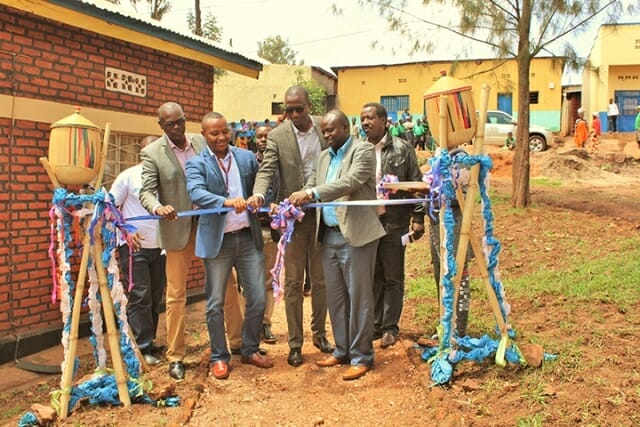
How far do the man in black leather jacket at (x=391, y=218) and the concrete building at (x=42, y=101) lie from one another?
2.98 m

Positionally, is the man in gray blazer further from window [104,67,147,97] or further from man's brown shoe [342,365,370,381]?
window [104,67,147,97]

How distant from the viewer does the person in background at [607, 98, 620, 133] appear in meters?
23.4

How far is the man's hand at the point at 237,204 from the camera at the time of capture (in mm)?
4141

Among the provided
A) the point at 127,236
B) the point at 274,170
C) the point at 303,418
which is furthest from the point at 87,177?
the point at 303,418

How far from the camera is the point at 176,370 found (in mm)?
4516

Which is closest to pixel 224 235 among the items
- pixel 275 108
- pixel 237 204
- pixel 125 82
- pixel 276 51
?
pixel 237 204

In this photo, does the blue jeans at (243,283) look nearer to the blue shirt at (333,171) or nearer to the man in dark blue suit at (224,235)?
the man in dark blue suit at (224,235)

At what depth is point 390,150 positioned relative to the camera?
4879 millimetres

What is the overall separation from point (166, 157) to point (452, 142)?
2242mm

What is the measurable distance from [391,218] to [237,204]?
4.52 feet

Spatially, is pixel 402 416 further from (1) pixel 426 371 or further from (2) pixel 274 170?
(2) pixel 274 170

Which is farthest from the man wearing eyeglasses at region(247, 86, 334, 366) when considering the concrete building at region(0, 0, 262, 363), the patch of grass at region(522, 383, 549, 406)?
the concrete building at region(0, 0, 262, 363)

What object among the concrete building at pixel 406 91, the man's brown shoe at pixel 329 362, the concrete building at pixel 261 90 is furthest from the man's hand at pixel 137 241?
the concrete building at pixel 261 90

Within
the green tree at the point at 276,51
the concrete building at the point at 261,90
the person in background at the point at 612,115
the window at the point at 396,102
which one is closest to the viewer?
the person in background at the point at 612,115
